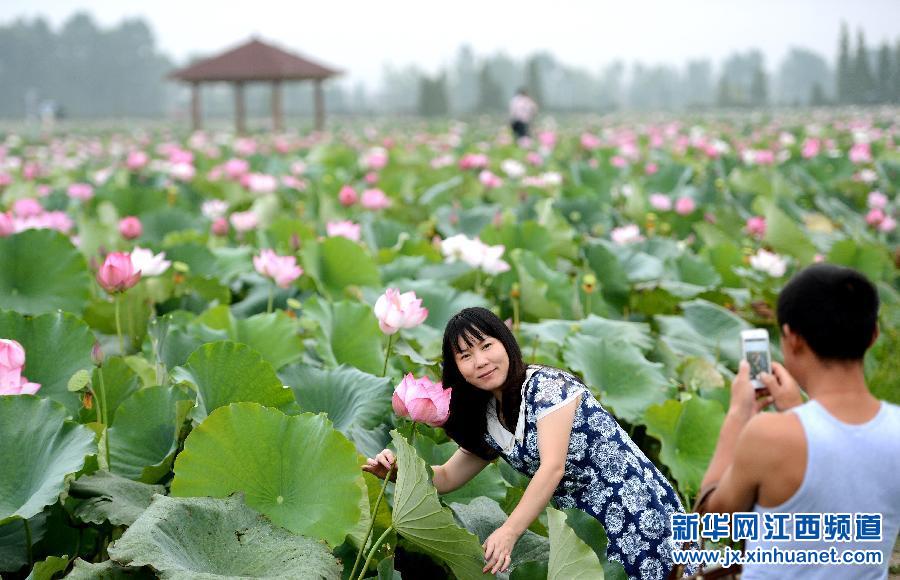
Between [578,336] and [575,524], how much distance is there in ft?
2.92

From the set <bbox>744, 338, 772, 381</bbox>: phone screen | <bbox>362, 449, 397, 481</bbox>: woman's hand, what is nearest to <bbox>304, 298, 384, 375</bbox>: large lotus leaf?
<bbox>362, 449, 397, 481</bbox>: woman's hand

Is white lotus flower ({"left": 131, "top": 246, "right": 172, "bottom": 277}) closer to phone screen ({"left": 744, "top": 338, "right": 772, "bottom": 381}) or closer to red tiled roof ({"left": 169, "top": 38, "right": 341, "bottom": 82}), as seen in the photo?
phone screen ({"left": 744, "top": 338, "right": 772, "bottom": 381})

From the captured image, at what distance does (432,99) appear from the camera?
37438mm

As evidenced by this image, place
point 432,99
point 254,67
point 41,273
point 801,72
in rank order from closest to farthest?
1. point 41,273
2. point 254,67
3. point 432,99
4. point 801,72

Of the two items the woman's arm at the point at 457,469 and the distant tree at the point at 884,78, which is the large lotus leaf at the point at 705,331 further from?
the distant tree at the point at 884,78

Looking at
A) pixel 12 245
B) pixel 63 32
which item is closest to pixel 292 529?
pixel 12 245

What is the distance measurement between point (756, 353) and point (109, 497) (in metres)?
1.15

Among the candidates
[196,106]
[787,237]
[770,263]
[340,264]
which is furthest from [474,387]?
[196,106]

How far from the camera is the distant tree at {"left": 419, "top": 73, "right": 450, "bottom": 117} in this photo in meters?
37.2

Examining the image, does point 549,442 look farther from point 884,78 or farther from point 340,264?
point 884,78

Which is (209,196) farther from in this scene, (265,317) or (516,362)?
(516,362)

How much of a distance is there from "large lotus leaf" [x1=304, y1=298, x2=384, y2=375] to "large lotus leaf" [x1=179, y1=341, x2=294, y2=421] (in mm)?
503

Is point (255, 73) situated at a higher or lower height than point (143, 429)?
higher

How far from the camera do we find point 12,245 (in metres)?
2.93
